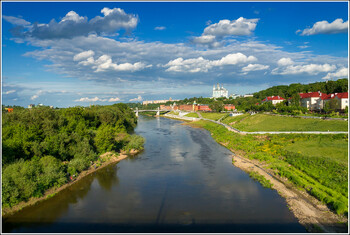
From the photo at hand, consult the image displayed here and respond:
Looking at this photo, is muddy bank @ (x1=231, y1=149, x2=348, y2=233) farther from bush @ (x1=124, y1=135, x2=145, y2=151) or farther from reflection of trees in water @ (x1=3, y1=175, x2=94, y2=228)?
bush @ (x1=124, y1=135, x2=145, y2=151)

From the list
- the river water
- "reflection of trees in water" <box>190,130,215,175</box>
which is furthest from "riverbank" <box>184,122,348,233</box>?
"reflection of trees in water" <box>190,130,215,175</box>

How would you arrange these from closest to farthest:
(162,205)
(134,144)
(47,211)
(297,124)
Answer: (47,211) → (162,205) → (134,144) → (297,124)

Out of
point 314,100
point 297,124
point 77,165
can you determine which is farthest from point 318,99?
point 77,165

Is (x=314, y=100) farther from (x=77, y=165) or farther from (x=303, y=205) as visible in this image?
(x=77, y=165)


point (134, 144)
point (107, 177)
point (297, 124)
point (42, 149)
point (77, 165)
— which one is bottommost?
point (107, 177)

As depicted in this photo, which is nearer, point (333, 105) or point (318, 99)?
point (333, 105)

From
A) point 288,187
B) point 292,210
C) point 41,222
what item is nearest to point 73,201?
point 41,222
